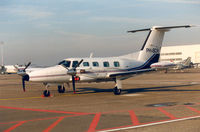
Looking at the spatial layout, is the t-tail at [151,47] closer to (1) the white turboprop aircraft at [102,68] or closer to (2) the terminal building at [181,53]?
(1) the white turboprop aircraft at [102,68]

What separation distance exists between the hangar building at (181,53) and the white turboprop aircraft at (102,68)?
112 m

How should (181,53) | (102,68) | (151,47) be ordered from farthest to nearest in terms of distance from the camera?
1. (181,53)
2. (151,47)
3. (102,68)

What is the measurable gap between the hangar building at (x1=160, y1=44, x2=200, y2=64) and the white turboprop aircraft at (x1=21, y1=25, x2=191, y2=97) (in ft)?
367

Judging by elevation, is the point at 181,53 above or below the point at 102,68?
above

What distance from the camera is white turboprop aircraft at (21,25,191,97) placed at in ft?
64.8

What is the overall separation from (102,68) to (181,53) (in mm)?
124810

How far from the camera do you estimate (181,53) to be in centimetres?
13825

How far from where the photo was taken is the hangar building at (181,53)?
430ft

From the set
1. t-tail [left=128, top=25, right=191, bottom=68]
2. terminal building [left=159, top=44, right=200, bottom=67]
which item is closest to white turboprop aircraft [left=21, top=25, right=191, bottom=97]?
t-tail [left=128, top=25, right=191, bottom=68]

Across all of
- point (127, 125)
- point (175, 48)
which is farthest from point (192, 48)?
point (127, 125)

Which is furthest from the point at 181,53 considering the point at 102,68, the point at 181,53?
the point at 102,68

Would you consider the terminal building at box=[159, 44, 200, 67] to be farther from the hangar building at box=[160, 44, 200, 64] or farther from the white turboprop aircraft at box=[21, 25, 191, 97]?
the white turboprop aircraft at box=[21, 25, 191, 97]

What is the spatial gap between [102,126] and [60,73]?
11.3 m

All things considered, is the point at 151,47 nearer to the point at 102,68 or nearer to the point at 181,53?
the point at 102,68
